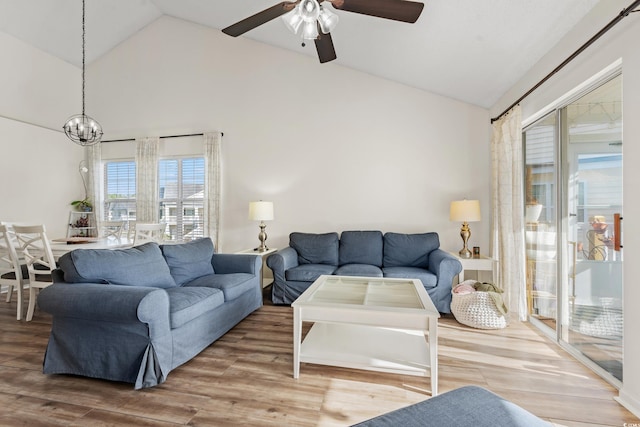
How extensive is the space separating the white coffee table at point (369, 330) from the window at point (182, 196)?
324 centimetres

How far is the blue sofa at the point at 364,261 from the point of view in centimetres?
323

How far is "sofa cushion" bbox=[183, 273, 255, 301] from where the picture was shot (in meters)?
2.66

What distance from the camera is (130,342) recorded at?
1.91 metres

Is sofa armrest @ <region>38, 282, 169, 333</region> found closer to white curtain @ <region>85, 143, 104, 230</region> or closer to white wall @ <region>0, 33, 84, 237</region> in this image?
white wall @ <region>0, 33, 84, 237</region>

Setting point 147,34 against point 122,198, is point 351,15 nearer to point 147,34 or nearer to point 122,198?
point 147,34

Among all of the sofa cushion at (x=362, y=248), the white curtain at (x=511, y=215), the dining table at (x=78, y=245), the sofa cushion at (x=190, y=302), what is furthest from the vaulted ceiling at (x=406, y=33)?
the dining table at (x=78, y=245)

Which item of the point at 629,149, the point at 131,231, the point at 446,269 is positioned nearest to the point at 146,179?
Answer: the point at 131,231

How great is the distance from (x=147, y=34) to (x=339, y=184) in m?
4.28

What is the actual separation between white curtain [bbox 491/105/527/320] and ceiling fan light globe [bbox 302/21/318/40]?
91.7 inches

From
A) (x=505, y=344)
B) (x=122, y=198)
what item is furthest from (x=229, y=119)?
(x=505, y=344)

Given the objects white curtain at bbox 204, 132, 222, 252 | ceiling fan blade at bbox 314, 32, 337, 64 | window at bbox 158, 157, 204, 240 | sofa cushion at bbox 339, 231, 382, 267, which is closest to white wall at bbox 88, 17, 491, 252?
white curtain at bbox 204, 132, 222, 252

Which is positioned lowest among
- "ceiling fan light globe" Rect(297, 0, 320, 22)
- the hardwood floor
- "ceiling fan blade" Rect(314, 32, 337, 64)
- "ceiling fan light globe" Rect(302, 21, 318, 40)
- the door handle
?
the hardwood floor

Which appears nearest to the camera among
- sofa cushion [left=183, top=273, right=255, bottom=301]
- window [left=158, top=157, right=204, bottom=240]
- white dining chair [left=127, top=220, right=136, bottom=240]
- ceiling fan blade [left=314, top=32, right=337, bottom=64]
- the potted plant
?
ceiling fan blade [left=314, top=32, right=337, bottom=64]

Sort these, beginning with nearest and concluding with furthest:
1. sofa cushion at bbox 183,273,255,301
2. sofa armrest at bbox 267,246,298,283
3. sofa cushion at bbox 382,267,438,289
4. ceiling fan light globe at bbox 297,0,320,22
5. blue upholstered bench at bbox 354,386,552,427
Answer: blue upholstered bench at bbox 354,386,552,427
ceiling fan light globe at bbox 297,0,320,22
sofa cushion at bbox 183,273,255,301
sofa cushion at bbox 382,267,438,289
sofa armrest at bbox 267,246,298,283
